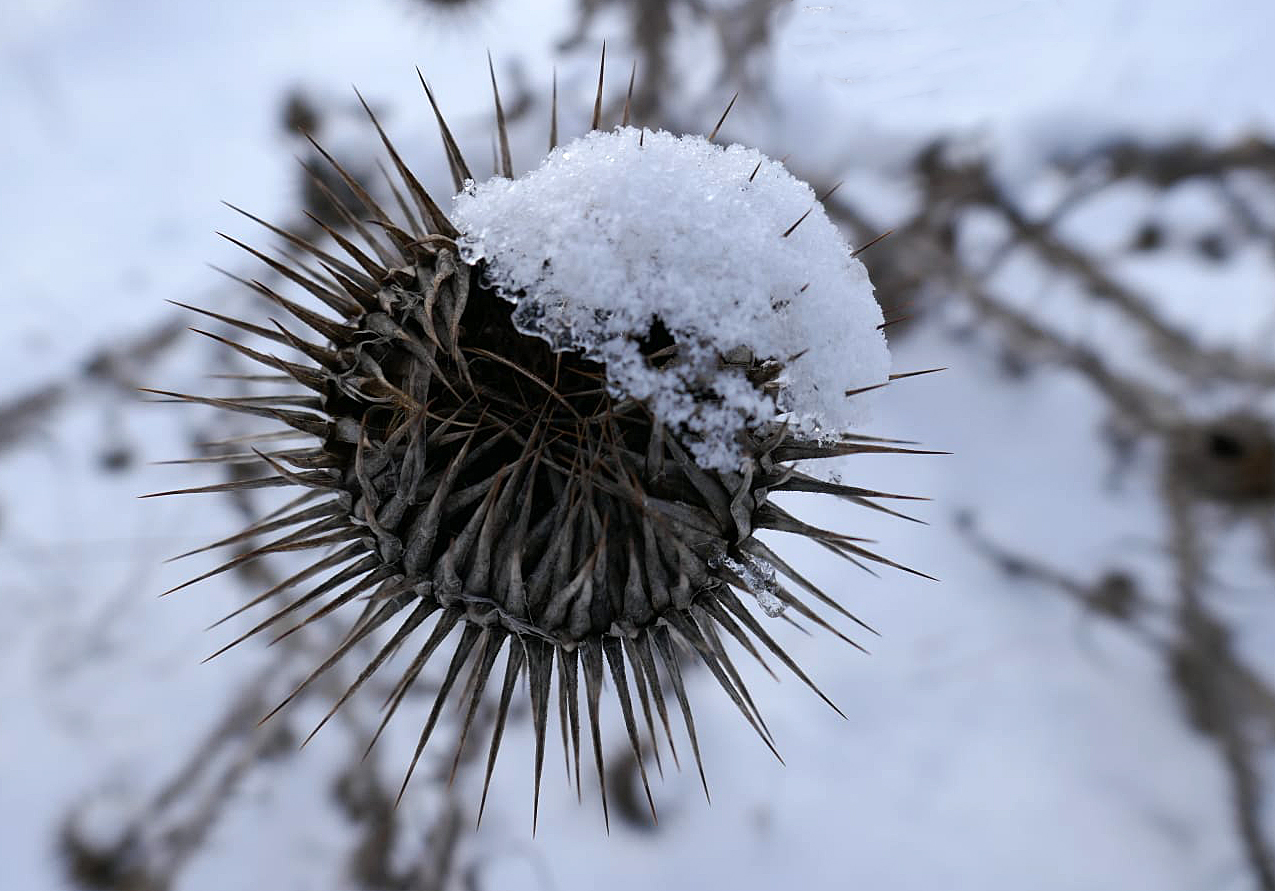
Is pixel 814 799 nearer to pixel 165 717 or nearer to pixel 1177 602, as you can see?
pixel 1177 602

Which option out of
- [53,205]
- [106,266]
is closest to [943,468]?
[106,266]

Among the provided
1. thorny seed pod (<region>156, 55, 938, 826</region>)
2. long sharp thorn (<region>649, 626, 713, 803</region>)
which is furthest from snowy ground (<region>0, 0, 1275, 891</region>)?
thorny seed pod (<region>156, 55, 938, 826</region>)

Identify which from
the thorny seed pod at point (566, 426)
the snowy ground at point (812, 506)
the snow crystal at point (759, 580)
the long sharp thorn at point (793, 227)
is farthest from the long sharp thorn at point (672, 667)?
the snowy ground at point (812, 506)

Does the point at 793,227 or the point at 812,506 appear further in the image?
the point at 812,506

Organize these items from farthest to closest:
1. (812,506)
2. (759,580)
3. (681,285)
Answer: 1. (812,506)
2. (759,580)
3. (681,285)

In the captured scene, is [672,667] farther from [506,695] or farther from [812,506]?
[812,506]

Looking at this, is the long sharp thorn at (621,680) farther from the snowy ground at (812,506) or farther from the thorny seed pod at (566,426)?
the snowy ground at (812,506)

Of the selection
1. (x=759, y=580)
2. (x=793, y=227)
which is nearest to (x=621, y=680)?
(x=759, y=580)
